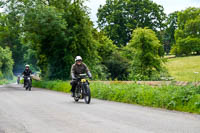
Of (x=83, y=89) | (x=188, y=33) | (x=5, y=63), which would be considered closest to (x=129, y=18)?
(x=188, y=33)

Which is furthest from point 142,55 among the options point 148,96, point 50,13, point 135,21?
point 135,21

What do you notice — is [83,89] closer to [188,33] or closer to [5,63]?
[5,63]

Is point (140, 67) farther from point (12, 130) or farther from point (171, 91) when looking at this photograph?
point (12, 130)

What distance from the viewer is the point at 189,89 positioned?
1068 cm

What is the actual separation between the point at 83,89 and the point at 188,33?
2557 inches

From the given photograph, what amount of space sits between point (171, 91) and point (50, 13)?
17652 mm

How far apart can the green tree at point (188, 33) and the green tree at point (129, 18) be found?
11.3 m

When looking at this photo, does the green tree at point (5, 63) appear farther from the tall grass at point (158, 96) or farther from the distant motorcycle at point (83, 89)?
the distant motorcycle at point (83, 89)

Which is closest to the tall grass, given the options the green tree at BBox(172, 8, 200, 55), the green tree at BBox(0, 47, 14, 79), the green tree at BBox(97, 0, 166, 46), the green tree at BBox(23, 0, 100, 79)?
the green tree at BBox(23, 0, 100, 79)

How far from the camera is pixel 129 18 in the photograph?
6012 cm

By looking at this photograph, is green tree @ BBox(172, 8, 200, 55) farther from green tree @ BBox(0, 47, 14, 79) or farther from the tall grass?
the tall grass

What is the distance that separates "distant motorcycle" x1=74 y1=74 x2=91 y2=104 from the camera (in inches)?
510

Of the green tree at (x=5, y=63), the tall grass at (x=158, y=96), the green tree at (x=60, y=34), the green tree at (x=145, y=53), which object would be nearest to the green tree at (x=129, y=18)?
the green tree at (x=5, y=63)

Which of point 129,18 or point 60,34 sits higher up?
point 129,18
